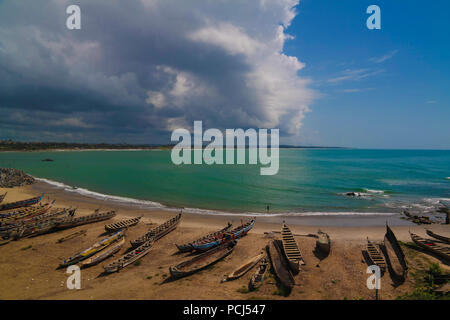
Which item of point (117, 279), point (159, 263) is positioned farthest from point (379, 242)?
point (117, 279)

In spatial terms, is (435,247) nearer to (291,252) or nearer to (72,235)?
(291,252)

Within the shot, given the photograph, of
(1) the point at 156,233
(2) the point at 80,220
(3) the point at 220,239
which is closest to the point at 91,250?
(1) the point at 156,233

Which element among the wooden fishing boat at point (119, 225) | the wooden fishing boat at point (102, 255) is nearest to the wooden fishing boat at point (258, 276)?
the wooden fishing boat at point (102, 255)

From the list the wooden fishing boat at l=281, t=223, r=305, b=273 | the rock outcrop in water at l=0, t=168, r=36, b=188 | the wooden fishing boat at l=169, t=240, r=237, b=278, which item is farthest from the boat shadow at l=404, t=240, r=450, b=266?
the rock outcrop in water at l=0, t=168, r=36, b=188

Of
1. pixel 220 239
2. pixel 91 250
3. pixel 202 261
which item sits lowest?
pixel 202 261

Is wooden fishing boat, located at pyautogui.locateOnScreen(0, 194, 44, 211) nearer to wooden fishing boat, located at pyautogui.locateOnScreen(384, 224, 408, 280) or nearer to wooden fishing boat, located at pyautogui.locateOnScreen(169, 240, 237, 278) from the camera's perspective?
wooden fishing boat, located at pyautogui.locateOnScreen(169, 240, 237, 278)
